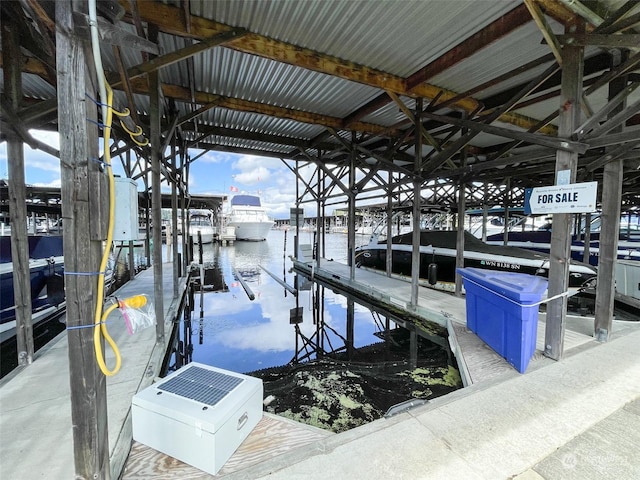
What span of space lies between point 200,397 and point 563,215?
3.83 meters

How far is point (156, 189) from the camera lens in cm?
375

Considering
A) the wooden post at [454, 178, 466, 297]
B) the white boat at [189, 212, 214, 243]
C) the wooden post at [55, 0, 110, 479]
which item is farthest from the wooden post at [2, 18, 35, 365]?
the white boat at [189, 212, 214, 243]

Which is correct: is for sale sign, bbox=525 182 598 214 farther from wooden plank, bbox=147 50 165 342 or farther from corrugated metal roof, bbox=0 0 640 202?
wooden plank, bbox=147 50 165 342

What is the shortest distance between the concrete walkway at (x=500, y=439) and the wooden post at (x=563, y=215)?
0.54 m

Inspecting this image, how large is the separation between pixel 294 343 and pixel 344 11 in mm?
4654

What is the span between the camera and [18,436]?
1957 millimetres

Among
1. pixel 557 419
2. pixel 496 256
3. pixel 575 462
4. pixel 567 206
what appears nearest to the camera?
pixel 575 462

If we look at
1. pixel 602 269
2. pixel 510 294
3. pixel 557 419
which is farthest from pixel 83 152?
pixel 602 269

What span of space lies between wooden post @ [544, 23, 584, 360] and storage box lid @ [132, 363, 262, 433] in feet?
10.5

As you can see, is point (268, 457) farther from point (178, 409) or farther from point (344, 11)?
point (344, 11)

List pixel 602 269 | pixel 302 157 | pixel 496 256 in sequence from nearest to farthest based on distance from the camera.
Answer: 1. pixel 602 269
2. pixel 496 256
3. pixel 302 157

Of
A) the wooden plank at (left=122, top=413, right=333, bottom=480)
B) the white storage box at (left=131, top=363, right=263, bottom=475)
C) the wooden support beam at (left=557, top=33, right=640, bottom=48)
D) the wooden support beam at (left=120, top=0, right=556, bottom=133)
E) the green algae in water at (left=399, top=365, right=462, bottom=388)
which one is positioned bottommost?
the green algae in water at (left=399, top=365, right=462, bottom=388)

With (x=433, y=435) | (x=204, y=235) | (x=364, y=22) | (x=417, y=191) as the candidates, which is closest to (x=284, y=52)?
(x=364, y=22)

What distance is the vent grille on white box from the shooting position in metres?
1.90
